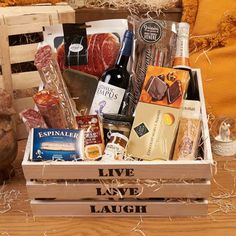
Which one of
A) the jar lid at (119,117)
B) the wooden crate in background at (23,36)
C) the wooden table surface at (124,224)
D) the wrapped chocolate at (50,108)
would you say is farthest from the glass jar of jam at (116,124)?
the wooden crate in background at (23,36)

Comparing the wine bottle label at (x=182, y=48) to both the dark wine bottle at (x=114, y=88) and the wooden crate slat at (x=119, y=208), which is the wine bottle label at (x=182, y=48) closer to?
the dark wine bottle at (x=114, y=88)

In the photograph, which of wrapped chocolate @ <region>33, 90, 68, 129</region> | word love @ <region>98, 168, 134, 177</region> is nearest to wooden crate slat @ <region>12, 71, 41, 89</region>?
wrapped chocolate @ <region>33, 90, 68, 129</region>

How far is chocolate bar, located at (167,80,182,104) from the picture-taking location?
112cm

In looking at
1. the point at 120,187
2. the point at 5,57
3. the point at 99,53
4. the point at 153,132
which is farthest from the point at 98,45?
the point at 120,187

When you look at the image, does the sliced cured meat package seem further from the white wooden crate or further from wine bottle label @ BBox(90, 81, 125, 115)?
the white wooden crate

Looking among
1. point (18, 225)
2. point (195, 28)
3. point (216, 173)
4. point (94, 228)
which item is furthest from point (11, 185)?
point (195, 28)

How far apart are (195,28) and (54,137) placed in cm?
59

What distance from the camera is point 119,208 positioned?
109cm

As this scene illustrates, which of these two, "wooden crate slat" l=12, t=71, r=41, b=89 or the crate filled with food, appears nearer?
the crate filled with food

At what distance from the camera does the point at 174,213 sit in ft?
3.58

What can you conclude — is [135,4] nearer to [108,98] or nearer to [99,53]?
Result: [99,53]

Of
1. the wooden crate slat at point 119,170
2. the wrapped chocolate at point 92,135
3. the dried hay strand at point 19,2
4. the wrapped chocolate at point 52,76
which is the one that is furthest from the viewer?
the dried hay strand at point 19,2

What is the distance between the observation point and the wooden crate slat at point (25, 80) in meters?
1.35

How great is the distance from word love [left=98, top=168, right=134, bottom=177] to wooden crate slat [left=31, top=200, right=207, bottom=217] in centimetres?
9
